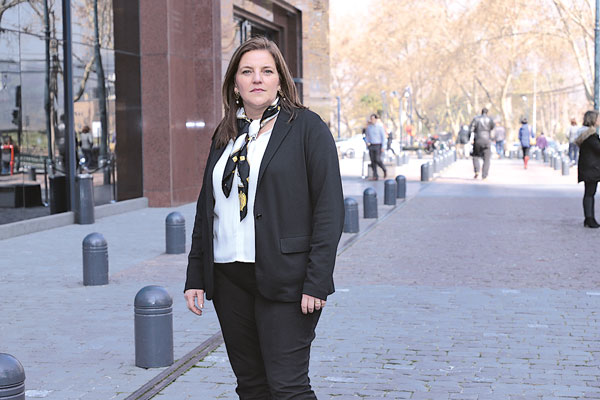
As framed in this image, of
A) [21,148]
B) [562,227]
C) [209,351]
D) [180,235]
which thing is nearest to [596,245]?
[562,227]

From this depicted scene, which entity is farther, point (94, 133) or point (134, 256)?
point (94, 133)

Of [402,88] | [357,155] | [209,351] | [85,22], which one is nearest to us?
[209,351]

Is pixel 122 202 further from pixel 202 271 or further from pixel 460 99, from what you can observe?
pixel 460 99

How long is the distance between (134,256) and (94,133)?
6276mm

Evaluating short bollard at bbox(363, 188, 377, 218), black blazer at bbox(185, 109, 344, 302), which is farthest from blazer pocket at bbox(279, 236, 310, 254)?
short bollard at bbox(363, 188, 377, 218)

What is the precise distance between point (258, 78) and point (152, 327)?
107 inches

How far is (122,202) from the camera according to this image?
695 inches

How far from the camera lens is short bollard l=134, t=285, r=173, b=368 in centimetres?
579

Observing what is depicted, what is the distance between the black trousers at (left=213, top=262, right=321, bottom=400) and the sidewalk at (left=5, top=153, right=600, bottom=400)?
64.4 inches

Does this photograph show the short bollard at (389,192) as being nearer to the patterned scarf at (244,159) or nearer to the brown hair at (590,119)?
the brown hair at (590,119)

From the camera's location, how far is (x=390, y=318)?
7398 millimetres

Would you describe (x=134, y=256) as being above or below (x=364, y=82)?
below

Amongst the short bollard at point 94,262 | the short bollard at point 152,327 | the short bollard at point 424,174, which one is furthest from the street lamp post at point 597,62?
the short bollard at point 152,327

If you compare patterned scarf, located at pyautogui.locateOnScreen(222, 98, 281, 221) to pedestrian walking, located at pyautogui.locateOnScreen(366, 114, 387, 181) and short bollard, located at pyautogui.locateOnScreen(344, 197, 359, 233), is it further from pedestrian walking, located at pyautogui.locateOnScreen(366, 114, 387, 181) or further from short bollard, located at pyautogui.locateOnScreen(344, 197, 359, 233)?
pedestrian walking, located at pyautogui.locateOnScreen(366, 114, 387, 181)
